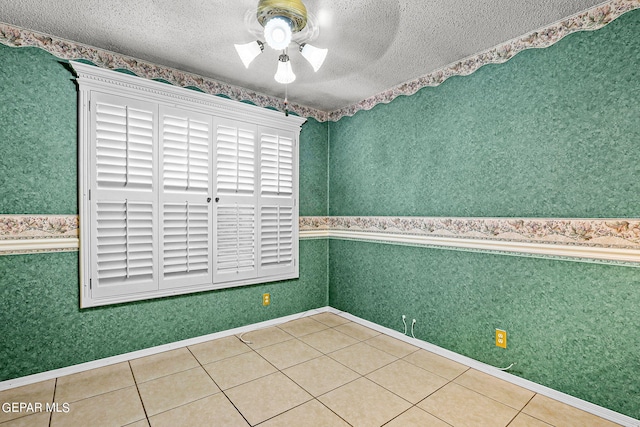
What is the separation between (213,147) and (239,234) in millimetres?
879

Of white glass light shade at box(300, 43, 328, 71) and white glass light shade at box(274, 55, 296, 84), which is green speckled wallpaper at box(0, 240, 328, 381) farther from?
white glass light shade at box(300, 43, 328, 71)

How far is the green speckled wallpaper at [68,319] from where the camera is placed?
2.17 meters

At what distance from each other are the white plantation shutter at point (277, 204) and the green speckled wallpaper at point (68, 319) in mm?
584

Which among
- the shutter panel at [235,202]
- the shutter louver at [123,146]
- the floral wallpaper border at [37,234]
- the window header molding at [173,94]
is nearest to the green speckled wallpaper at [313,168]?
the window header molding at [173,94]

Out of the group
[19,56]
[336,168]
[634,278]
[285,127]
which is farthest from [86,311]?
[634,278]

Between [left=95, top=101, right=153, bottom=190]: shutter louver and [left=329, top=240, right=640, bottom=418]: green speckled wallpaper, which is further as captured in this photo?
[left=95, top=101, right=153, bottom=190]: shutter louver

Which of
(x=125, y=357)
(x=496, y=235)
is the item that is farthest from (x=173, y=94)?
(x=496, y=235)

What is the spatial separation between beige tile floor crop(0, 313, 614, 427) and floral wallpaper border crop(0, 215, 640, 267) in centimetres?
96

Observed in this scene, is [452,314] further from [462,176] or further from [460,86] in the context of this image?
[460,86]

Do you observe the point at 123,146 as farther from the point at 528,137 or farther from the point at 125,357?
the point at 528,137

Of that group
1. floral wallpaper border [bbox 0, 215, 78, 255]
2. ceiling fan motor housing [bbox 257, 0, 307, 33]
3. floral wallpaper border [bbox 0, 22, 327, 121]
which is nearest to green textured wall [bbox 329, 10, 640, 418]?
floral wallpaper border [bbox 0, 22, 327, 121]

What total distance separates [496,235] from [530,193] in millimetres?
384

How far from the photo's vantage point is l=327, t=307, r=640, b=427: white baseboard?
184 centimetres

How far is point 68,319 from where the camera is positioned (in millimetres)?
2338
